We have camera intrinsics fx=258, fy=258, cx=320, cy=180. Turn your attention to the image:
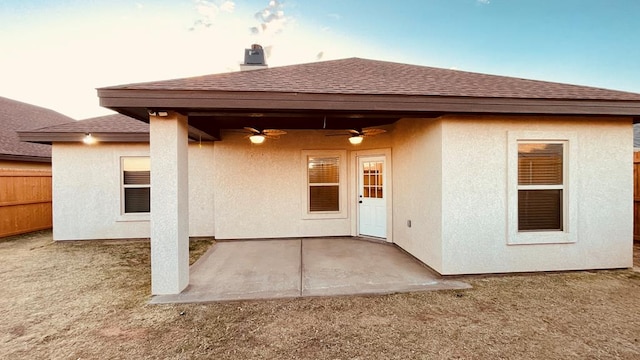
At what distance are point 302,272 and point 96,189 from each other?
645 cm

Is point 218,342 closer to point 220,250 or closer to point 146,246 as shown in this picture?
point 220,250

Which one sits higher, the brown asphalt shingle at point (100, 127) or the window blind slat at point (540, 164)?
the brown asphalt shingle at point (100, 127)

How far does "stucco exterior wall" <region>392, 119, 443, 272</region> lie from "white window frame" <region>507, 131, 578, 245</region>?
3.83 feet

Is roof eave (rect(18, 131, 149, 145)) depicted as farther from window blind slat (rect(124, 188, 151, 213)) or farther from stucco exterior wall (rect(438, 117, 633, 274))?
stucco exterior wall (rect(438, 117, 633, 274))

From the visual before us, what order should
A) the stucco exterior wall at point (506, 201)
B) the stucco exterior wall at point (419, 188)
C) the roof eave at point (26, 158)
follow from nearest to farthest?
the stucco exterior wall at point (506, 201), the stucco exterior wall at point (419, 188), the roof eave at point (26, 158)

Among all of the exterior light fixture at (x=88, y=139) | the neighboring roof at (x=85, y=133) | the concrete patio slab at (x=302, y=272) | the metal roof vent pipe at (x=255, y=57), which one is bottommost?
the concrete patio slab at (x=302, y=272)

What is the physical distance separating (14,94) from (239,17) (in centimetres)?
1942

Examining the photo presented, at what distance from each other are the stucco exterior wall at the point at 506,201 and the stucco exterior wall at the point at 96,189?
5.94 meters

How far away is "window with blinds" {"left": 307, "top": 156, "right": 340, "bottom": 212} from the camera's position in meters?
7.13

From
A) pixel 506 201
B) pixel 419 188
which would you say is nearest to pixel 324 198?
pixel 419 188

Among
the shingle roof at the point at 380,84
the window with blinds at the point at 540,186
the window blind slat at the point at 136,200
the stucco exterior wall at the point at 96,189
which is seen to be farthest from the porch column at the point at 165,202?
the window with blinds at the point at 540,186

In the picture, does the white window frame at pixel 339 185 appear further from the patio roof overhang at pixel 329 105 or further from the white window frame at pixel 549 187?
the white window frame at pixel 549 187

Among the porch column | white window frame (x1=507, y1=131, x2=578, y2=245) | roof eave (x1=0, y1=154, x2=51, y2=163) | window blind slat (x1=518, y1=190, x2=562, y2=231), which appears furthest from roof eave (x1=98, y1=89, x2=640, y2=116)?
roof eave (x1=0, y1=154, x2=51, y2=163)

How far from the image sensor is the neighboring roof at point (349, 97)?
11.4 feet
